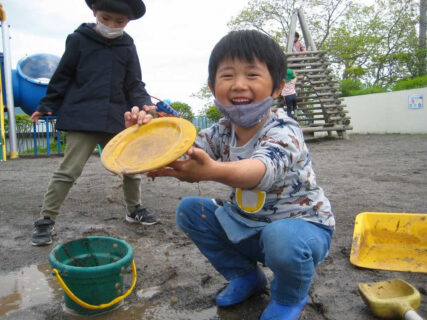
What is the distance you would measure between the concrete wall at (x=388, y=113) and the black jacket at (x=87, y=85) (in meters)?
11.8

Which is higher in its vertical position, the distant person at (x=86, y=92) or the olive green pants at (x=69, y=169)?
the distant person at (x=86, y=92)

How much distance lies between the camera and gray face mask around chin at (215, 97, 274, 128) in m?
1.58

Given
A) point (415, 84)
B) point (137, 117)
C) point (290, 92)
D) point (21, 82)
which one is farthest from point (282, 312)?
point (415, 84)

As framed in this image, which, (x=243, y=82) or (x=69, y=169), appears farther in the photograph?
(x=69, y=169)

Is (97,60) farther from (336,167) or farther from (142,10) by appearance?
(336,167)

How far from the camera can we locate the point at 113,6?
2.60 m

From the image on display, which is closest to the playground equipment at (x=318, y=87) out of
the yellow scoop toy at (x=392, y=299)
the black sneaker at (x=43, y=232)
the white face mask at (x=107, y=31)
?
the white face mask at (x=107, y=31)

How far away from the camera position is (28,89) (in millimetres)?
9477

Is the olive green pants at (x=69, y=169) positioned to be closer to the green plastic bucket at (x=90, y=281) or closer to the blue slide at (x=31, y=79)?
Result: the green plastic bucket at (x=90, y=281)

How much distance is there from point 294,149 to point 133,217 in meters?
2.02

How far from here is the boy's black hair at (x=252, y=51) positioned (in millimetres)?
1617

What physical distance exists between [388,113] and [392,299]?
1356 centimetres

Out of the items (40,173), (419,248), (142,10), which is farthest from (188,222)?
(40,173)

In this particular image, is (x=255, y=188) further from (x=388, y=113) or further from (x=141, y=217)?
(x=388, y=113)
